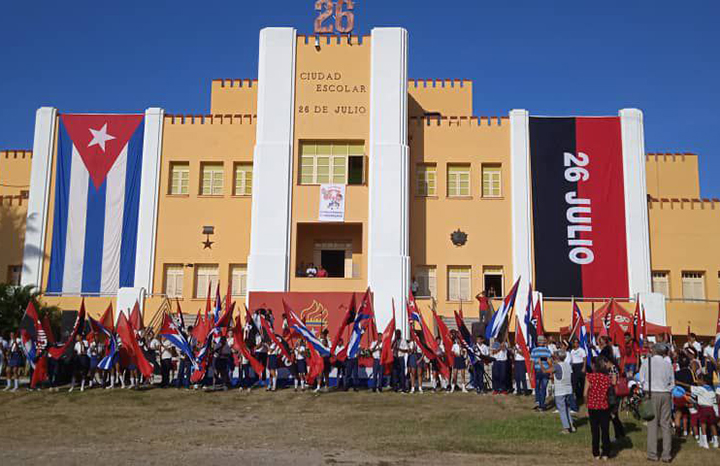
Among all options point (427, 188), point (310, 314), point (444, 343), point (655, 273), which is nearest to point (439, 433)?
point (444, 343)

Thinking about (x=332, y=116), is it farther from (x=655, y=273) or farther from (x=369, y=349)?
(x=655, y=273)

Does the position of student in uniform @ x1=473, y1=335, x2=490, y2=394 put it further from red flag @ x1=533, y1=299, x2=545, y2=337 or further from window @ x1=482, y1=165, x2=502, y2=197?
window @ x1=482, y1=165, x2=502, y2=197

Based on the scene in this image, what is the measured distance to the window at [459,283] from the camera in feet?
102

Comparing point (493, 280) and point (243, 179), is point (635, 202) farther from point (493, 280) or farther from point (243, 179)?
point (243, 179)

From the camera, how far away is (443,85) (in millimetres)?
37188

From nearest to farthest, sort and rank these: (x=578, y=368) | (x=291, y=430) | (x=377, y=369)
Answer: (x=291, y=430) → (x=578, y=368) → (x=377, y=369)

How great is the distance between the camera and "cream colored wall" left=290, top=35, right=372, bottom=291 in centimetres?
3000

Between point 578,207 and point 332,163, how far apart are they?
11035 mm

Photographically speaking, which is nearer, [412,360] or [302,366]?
[412,360]

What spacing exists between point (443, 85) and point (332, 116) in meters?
8.91

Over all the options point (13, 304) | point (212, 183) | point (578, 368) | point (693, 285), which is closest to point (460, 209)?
point (693, 285)

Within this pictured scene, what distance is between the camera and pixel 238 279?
103 ft

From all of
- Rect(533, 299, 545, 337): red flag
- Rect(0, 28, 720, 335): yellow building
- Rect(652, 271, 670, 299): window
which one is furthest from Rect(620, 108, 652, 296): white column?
Rect(533, 299, 545, 337): red flag

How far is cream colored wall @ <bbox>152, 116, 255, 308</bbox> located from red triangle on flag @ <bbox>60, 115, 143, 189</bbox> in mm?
1872
